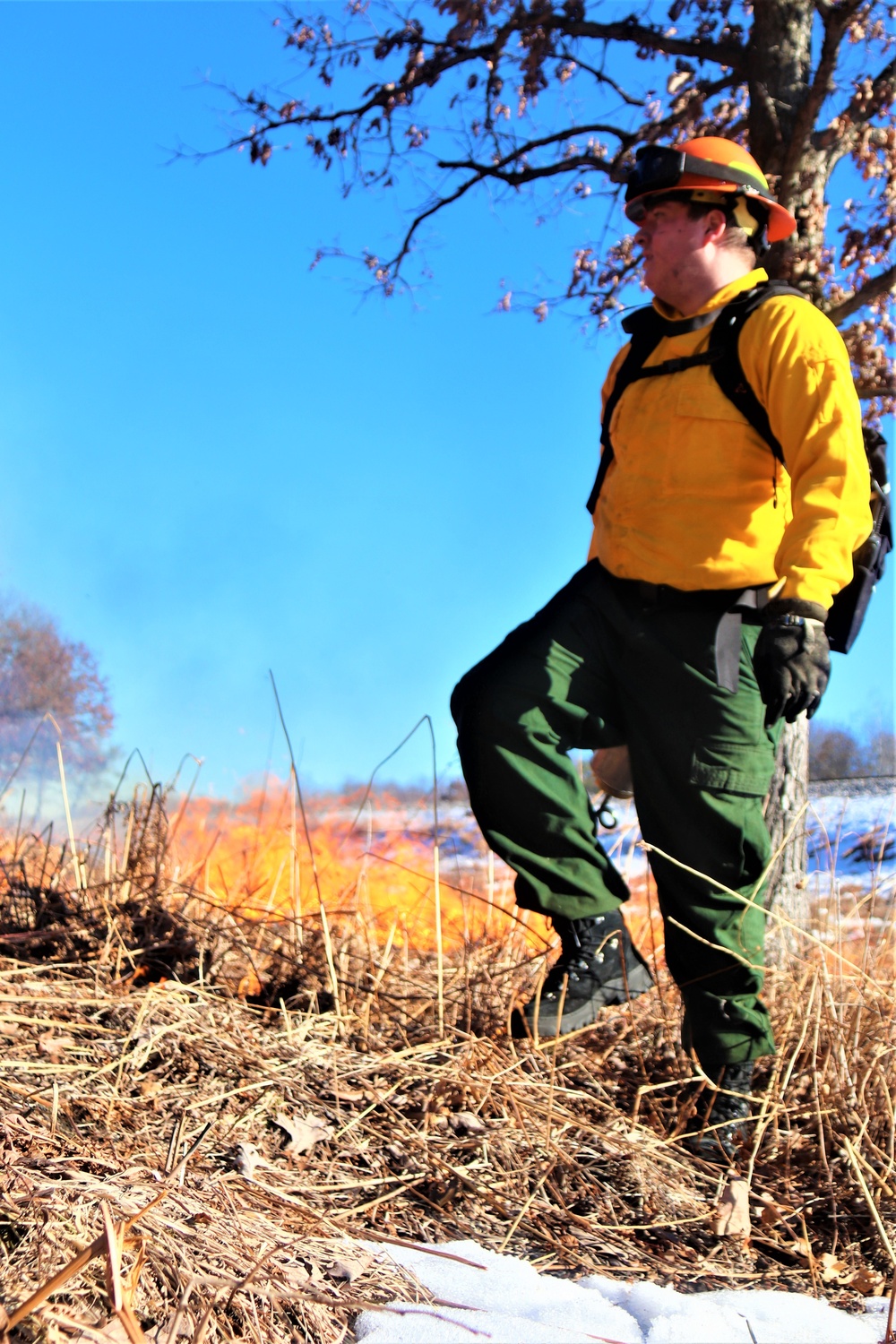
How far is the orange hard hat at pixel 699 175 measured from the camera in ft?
9.16

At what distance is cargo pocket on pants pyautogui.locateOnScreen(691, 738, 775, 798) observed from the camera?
8.57 feet

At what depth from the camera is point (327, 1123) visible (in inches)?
84.5

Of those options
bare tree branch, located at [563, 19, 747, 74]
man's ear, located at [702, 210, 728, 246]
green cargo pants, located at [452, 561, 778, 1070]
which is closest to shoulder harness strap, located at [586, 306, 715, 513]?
man's ear, located at [702, 210, 728, 246]

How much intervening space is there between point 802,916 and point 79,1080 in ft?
12.4

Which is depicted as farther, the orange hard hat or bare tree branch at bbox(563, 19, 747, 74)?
bare tree branch at bbox(563, 19, 747, 74)

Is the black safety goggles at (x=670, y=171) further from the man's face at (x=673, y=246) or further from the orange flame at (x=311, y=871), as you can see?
the orange flame at (x=311, y=871)

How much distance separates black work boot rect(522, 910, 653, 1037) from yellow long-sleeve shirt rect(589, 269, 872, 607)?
0.88m

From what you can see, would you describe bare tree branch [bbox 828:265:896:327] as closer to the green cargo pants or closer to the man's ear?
the man's ear

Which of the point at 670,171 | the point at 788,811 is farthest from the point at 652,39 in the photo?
the point at 788,811

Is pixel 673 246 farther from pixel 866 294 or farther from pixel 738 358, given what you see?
pixel 866 294

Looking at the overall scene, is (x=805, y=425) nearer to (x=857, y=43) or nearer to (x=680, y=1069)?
(x=680, y=1069)

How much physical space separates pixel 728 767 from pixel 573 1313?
1.35 metres

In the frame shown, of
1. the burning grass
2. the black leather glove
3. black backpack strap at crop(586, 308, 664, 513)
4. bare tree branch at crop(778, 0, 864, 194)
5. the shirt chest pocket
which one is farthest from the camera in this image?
bare tree branch at crop(778, 0, 864, 194)

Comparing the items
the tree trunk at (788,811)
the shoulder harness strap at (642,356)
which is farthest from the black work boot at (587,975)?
the tree trunk at (788,811)
